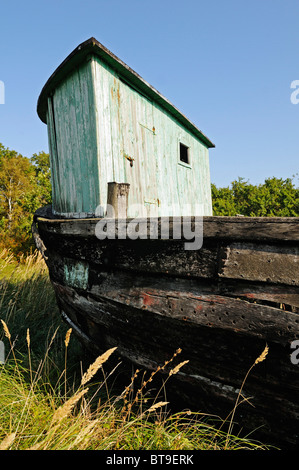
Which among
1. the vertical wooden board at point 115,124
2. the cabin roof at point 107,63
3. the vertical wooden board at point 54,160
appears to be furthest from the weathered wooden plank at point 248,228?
the vertical wooden board at point 54,160

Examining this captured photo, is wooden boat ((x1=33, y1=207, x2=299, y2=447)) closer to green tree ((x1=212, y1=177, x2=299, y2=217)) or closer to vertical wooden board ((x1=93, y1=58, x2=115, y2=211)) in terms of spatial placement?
vertical wooden board ((x1=93, y1=58, x2=115, y2=211))

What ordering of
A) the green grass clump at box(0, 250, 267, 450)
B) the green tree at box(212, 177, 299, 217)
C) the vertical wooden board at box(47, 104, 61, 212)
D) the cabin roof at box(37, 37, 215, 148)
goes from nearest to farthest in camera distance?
the green grass clump at box(0, 250, 267, 450) < the cabin roof at box(37, 37, 215, 148) < the vertical wooden board at box(47, 104, 61, 212) < the green tree at box(212, 177, 299, 217)

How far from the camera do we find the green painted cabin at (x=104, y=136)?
373 cm

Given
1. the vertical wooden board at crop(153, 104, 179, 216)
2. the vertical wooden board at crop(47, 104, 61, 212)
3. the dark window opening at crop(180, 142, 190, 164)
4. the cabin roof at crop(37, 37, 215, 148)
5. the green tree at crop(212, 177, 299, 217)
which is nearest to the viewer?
the cabin roof at crop(37, 37, 215, 148)

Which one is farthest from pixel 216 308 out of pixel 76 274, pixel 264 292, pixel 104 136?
pixel 104 136

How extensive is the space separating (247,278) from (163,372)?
0.95 metres

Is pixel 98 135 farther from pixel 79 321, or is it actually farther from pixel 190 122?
pixel 190 122

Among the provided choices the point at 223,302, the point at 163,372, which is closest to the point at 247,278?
the point at 223,302

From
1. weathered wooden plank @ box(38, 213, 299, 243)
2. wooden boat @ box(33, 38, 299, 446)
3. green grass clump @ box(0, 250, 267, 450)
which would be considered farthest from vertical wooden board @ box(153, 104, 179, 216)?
weathered wooden plank @ box(38, 213, 299, 243)

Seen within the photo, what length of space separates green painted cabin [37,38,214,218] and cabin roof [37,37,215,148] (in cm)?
1

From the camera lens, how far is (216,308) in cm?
152

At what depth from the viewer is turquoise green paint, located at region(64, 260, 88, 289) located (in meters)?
2.23

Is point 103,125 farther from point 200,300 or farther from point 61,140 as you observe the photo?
point 200,300

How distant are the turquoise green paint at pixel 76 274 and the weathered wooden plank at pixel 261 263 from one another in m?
1.20
